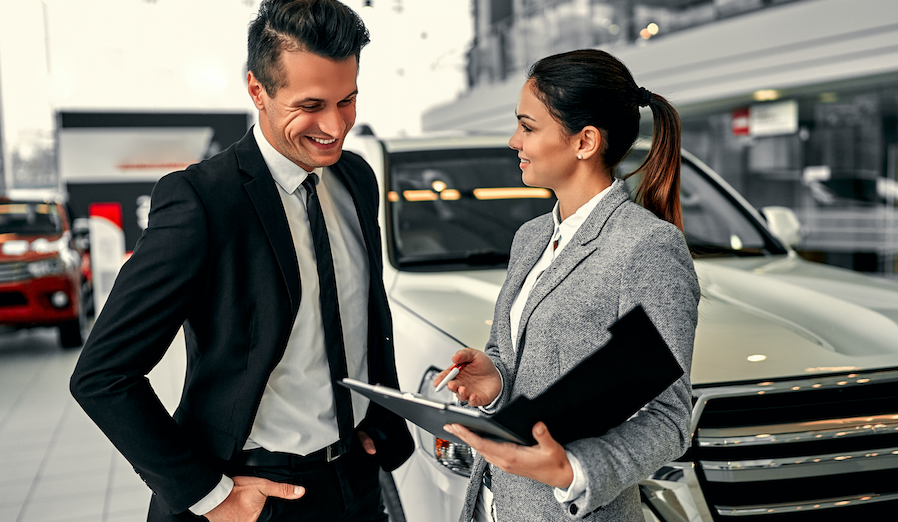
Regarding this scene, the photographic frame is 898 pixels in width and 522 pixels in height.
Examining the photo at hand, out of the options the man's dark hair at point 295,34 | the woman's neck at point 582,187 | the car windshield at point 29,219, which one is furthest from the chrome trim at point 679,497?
the car windshield at point 29,219

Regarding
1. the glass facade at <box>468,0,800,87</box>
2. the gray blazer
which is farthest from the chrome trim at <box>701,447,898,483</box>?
the glass facade at <box>468,0,800,87</box>

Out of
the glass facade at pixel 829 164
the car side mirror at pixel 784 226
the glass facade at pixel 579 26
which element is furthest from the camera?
the glass facade at pixel 579 26

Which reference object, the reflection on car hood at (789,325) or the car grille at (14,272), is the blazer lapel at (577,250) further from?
the car grille at (14,272)

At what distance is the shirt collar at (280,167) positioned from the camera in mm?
1259

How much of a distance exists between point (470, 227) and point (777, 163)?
30.2ft

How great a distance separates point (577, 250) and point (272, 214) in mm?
527

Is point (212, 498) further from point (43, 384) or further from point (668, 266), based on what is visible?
point (43, 384)

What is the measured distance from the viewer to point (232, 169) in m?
1.19

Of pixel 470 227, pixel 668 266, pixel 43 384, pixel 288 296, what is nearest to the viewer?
pixel 668 266

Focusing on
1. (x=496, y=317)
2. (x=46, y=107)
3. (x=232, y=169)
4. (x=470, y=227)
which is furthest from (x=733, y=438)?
(x=46, y=107)

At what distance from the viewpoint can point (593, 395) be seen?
90 centimetres

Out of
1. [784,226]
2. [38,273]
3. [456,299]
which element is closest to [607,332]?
[456,299]

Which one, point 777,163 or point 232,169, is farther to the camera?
point 777,163

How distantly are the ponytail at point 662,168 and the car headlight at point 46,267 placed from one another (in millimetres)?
6356
